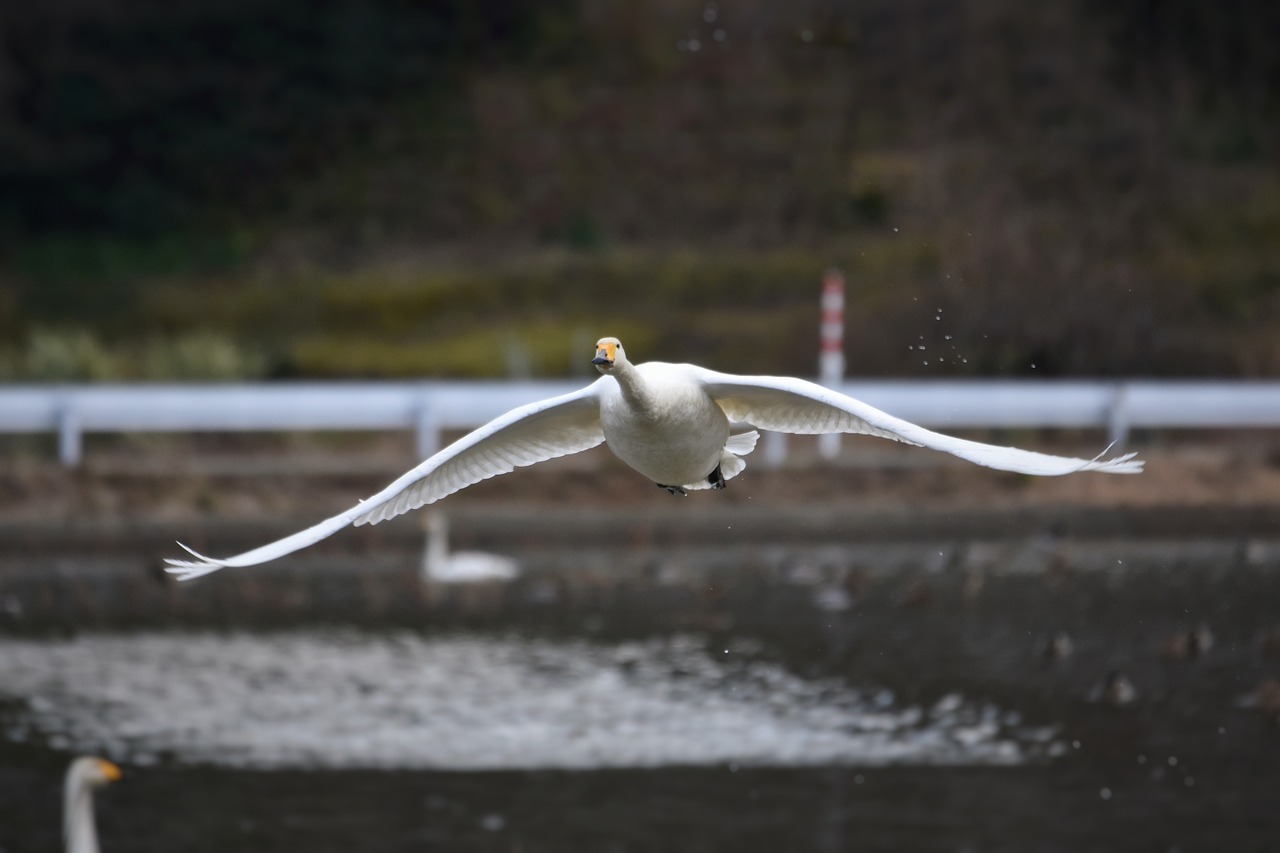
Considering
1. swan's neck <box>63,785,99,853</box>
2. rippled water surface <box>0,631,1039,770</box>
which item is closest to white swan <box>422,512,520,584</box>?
rippled water surface <box>0,631,1039,770</box>

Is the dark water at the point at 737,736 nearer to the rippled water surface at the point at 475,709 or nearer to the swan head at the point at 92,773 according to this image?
the rippled water surface at the point at 475,709

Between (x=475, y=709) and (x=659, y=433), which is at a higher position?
(x=659, y=433)

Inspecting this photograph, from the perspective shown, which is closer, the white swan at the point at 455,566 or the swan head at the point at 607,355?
the swan head at the point at 607,355

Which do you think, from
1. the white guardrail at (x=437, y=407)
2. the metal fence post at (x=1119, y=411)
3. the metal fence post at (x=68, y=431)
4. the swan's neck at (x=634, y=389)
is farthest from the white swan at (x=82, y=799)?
the metal fence post at (x=1119, y=411)

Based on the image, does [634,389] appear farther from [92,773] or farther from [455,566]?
[455,566]

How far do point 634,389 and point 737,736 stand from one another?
4017mm

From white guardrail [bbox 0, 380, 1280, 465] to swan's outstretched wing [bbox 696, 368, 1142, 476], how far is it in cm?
677

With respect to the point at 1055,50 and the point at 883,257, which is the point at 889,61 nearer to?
the point at 1055,50

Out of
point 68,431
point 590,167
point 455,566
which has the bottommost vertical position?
point 455,566

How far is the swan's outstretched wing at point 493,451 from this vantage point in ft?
15.0

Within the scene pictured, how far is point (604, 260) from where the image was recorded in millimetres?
21750

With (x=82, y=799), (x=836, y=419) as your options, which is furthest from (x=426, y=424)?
(x=836, y=419)

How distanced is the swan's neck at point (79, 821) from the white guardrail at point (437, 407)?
5371 millimetres

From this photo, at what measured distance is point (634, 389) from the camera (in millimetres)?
4082
